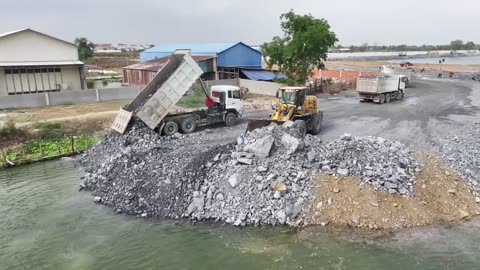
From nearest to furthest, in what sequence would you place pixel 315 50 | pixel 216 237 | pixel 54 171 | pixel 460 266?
pixel 460 266
pixel 216 237
pixel 54 171
pixel 315 50

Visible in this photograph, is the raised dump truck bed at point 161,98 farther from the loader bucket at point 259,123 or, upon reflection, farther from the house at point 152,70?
the house at point 152,70

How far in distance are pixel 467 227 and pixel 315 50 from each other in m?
23.4

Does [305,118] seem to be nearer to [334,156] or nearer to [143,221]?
[334,156]

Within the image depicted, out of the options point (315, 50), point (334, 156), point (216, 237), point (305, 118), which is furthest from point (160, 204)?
point (315, 50)

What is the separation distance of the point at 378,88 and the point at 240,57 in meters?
16.0

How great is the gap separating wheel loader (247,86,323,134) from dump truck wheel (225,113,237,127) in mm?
3746

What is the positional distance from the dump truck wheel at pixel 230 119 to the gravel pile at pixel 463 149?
35.2 ft

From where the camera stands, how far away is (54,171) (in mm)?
17422

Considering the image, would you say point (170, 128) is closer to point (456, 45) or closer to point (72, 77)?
point (72, 77)

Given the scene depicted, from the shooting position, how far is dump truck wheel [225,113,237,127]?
21672 millimetres

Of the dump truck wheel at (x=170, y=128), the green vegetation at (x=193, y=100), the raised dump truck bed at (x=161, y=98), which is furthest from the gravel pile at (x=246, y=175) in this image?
the green vegetation at (x=193, y=100)

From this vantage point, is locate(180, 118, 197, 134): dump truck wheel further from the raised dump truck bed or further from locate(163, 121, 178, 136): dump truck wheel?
the raised dump truck bed

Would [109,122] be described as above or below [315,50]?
below

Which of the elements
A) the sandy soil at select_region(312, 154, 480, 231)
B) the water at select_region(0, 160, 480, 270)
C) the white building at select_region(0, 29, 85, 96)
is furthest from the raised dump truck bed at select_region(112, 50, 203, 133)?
the white building at select_region(0, 29, 85, 96)
